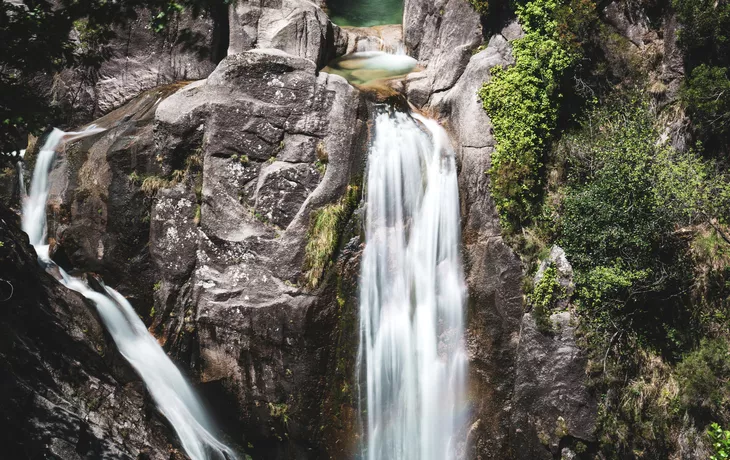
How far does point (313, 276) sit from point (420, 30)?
773cm

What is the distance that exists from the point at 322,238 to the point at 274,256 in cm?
92

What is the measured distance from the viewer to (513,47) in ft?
38.4

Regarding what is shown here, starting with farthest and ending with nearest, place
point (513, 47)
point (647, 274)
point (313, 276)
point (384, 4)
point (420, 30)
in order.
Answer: point (384, 4), point (420, 30), point (513, 47), point (313, 276), point (647, 274)

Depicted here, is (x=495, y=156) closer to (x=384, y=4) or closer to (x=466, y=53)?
(x=466, y=53)

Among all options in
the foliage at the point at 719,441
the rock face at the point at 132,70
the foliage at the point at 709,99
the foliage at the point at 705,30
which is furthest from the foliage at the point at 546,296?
Answer: the rock face at the point at 132,70

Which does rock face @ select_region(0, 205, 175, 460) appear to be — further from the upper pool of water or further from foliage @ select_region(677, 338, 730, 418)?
the upper pool of water

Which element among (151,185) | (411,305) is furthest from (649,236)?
(151,185)

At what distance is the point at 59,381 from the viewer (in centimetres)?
813

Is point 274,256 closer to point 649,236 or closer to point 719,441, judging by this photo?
point 649,236

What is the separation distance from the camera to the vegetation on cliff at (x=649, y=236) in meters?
9.59

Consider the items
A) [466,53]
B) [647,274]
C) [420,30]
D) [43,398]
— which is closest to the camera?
[43,398]

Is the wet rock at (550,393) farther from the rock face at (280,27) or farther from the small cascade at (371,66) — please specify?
the rock face at (280,27)

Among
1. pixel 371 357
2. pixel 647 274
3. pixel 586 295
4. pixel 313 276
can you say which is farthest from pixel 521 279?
pixel 313 276

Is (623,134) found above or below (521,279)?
above
